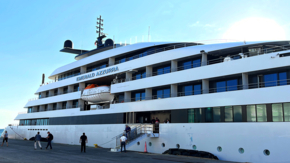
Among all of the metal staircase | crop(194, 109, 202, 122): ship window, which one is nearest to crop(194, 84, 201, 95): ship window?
crop(194, 109, 202, 122): ship window

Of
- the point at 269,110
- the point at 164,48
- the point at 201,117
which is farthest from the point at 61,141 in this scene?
the point at 269,110

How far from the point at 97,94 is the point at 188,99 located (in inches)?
505

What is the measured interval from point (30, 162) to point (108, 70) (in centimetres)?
1737

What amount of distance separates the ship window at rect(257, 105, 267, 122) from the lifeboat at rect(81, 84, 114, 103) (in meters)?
16.6

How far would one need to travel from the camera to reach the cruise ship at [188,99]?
16.5 metres

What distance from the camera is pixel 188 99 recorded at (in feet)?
68.2

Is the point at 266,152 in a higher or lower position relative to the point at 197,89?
lower

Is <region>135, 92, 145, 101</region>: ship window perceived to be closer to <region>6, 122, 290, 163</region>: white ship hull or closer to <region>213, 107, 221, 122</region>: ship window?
<region>6, 122, 290, 163</region>: white ship hull

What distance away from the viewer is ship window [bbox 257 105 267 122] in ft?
54.2

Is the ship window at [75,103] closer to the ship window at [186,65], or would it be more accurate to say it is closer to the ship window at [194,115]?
the ship window at [186,65]

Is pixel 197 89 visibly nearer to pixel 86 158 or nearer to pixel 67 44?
pixel 86 158

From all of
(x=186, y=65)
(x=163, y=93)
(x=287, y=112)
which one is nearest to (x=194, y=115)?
(x=186, y=65)

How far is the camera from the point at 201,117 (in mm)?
19719

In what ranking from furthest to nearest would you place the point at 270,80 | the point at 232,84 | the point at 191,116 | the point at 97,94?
the point at 97,94 < the point at 191,116 < the point at 232,84 < the point at 270,80
